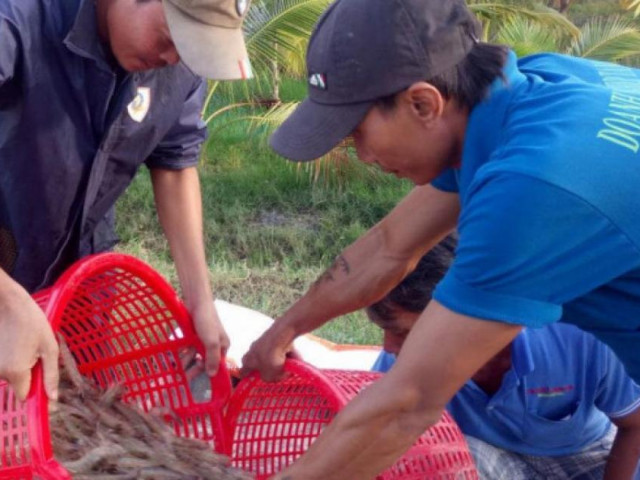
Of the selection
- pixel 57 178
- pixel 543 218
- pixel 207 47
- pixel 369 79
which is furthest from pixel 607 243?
pixel 57 178

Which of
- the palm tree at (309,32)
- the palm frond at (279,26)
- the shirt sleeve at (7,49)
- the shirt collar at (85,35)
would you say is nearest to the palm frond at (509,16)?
the palm tree at (309,32)

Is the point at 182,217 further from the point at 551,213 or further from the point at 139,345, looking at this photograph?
the point at 551,213

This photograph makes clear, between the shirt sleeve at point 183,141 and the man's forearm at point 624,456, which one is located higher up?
→ the shirt sleeve at point 183,141

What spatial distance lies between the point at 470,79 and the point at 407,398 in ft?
2.02

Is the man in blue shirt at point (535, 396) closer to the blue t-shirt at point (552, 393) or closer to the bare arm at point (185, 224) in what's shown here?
the blue t-shirt at point (552, 393)

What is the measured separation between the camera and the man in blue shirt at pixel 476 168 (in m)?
1.65

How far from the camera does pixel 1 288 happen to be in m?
1.96

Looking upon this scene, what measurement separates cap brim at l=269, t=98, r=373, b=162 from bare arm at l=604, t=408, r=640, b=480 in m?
1.41

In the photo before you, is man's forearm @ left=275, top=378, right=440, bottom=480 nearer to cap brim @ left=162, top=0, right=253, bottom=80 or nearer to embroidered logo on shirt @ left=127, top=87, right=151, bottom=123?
cap brim @ left=162, top=0, right=253, bottom=80

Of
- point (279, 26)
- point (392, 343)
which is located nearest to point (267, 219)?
point (279, 26)

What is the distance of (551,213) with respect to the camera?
162cm

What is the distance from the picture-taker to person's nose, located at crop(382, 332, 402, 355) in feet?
9.12

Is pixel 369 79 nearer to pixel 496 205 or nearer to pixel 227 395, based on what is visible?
pixel 496 205

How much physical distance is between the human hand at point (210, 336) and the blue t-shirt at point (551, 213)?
1101 mm
